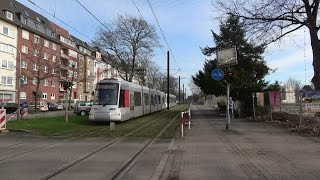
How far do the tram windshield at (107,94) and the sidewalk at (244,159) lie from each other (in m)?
11.6

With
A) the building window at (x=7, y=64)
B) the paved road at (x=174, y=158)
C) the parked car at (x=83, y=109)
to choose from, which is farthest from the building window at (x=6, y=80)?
the paved road at (x=174, y=158)

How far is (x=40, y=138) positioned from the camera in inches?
789

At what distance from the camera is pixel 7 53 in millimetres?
72062

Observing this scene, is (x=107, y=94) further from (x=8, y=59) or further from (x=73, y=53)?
(x=73, y=53)

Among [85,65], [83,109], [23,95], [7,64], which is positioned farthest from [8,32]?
[85,65]

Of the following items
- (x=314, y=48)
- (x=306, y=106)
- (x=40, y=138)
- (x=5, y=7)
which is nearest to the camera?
(x=40, y=138)

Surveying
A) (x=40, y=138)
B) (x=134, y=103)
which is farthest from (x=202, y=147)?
(x=134, y=103)

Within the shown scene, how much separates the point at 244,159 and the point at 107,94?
17961 mm

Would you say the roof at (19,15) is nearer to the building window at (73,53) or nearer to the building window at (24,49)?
the building window at (24,49)

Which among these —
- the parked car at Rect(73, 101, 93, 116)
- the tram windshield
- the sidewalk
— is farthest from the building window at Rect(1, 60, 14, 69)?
the sidewalk

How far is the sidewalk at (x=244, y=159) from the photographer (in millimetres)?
10438

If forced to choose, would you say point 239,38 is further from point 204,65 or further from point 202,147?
point 202,147

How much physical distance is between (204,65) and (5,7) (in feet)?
132

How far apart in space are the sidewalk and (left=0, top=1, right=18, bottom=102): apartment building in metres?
57.2
